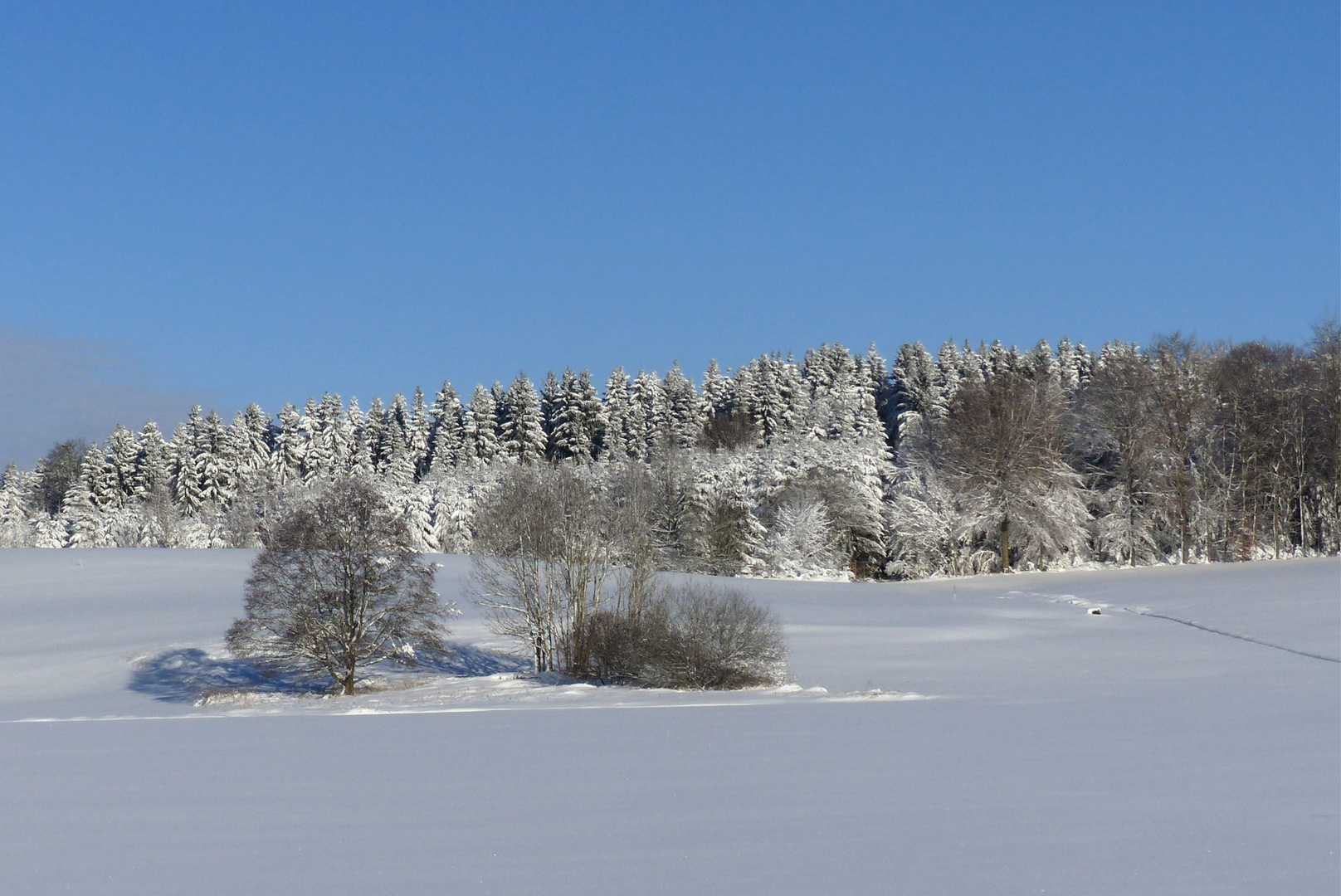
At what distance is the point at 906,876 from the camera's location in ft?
23.6

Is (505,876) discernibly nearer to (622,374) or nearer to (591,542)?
(591,542)

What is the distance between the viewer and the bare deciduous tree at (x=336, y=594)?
2697 centimetres

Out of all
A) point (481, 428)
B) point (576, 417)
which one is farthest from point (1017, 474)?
point (481, 428)

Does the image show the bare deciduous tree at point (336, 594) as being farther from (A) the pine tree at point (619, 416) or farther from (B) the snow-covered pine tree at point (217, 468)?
(B) the snow-covered pine tree at point (217, 468)

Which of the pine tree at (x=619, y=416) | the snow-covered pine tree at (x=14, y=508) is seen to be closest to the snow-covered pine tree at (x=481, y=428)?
the pine tree at (x=619, y=416)

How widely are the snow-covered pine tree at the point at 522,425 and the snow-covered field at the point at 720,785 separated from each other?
59209 mm

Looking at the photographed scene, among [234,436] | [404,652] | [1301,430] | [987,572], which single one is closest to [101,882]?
[404,652]

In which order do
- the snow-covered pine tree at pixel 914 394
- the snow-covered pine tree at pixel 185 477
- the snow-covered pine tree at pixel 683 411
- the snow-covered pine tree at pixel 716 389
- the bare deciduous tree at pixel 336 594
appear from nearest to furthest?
the bare deciduous tree at pixel 336 594, the snow-covered pine tree at pixel 914 394, the snow-covered pine tree at pixel 185 477, the snow-covered pine tree at pixel 683 411, the snow-covered pine tree at pixel 716 389

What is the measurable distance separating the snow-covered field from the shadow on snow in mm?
882

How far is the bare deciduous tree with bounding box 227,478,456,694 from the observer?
27.0 metres

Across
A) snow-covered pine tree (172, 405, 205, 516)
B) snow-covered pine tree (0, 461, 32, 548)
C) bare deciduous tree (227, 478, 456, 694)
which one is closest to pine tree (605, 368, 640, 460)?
snow-covered pine tree (172, 405, 205, 516)

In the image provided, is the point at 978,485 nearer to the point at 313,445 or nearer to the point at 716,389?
the point at 716,389

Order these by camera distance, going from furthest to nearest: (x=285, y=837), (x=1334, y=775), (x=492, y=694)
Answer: (x=492, y=694) → (x=1334, y=775) → (x=285, y=837)

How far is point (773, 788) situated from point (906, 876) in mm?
3244
